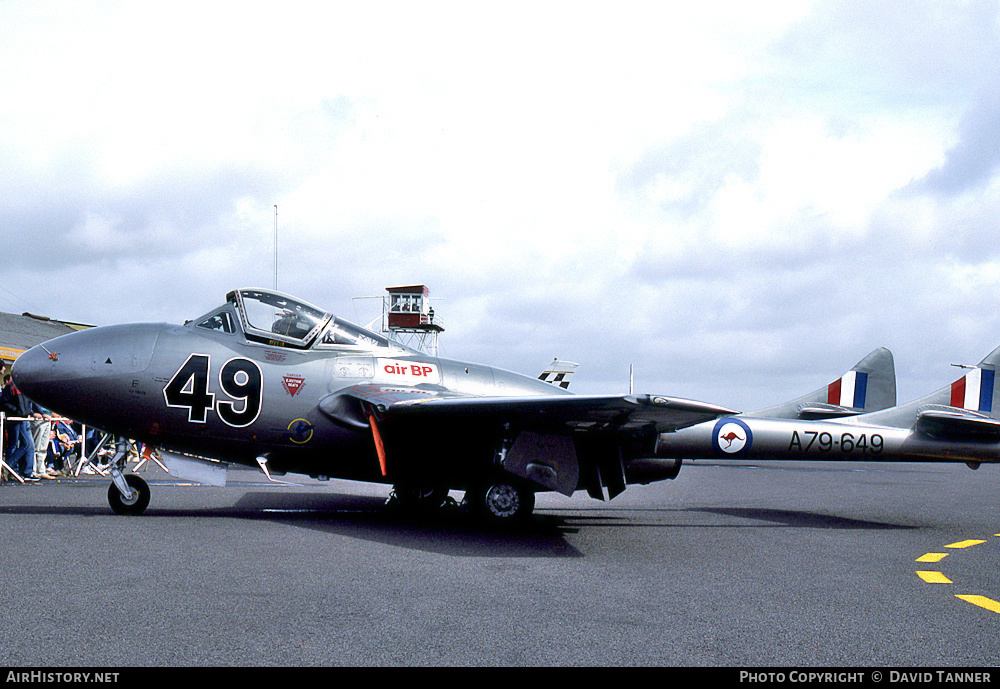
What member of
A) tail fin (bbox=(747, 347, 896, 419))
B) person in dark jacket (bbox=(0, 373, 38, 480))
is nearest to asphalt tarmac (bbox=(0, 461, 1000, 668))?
person in dark jacket (bbox=(0, 373, 38, 480))

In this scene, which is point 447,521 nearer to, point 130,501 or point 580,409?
point 580,409

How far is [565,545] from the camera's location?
26.5ft

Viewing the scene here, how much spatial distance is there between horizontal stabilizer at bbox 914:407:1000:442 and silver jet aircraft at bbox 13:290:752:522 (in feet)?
15.6

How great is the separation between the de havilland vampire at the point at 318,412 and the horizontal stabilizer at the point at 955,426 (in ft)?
13.4

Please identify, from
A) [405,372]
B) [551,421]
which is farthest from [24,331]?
[551,421]

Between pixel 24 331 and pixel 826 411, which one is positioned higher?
pixel 24 331

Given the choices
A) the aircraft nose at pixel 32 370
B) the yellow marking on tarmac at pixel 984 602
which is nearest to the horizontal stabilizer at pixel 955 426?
the yellow marking on tarmac at pixel 984 602

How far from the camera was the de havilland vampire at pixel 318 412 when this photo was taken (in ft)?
28.9

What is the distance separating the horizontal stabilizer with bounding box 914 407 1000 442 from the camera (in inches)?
444

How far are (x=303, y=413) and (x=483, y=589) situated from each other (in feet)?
14.8

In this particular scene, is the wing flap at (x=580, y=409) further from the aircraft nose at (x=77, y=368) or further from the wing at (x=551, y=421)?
the aircraft nose at (x=77, y=368)

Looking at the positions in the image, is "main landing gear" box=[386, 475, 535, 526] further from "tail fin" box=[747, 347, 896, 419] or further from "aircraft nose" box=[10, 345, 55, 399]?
"tail fin" box=[747, 347, 896, 419]

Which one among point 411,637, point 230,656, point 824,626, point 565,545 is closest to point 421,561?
point 565,545

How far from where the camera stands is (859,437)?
11.2 m
